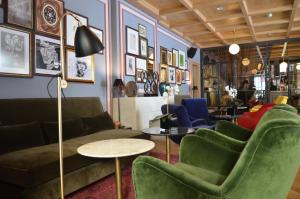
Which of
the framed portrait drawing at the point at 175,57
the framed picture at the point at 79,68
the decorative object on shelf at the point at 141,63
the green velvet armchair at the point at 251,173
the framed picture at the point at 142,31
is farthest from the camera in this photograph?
the framed portrait drawing at the point at 175,57

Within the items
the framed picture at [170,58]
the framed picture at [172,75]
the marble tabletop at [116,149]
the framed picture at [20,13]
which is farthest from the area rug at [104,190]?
the framed picture at [170,58]

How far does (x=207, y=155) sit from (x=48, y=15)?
2.76m

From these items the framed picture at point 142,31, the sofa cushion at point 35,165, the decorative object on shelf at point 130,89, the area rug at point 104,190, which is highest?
the framed picture at point 142,31

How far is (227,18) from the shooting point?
5.83 meters

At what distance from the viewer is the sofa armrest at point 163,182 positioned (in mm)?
1137

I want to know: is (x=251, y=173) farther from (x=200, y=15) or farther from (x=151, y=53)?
(x=200, y=15)

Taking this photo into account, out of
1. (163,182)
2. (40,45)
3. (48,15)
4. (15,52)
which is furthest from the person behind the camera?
(48,15)

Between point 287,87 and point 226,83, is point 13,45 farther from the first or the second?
point 287,87

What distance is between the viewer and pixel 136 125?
173 inches

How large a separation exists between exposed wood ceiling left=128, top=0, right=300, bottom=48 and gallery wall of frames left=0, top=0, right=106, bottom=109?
172cm

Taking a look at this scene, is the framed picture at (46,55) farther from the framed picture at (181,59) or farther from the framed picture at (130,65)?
the framed picture at (181,59)

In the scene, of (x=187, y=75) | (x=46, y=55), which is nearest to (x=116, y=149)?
(x=46, y=55)

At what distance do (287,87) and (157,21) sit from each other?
6137 millimetres

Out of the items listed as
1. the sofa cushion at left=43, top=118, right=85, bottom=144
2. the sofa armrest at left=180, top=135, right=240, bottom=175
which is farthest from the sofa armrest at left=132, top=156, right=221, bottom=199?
the sofa cushion at left=43, top=118, right=85, bottom=144
